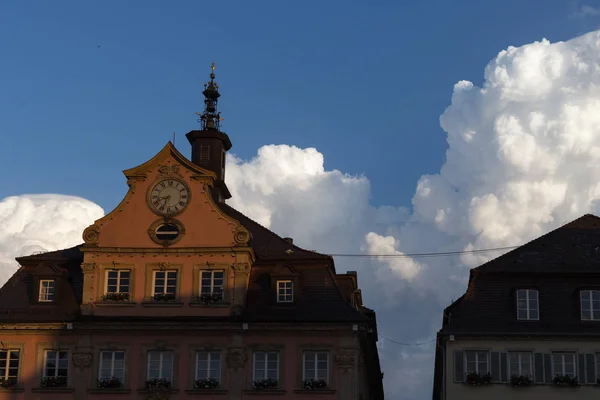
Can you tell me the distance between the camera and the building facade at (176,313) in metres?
78.8

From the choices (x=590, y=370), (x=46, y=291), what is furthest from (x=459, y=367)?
(x=46, y=291)

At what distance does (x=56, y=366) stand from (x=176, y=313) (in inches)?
319

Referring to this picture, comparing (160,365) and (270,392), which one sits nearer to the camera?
(270,392)

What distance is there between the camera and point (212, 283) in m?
80.8

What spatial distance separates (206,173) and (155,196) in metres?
3.56

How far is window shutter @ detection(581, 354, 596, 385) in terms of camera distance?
77.4 meters

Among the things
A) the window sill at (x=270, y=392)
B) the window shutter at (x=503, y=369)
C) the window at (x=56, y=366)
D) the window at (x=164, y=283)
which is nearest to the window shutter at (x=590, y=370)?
the window shutter at (x=503, y=369)

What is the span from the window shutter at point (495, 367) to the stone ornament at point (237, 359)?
14943 mm

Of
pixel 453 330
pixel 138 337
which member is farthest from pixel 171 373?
pixel 453 330

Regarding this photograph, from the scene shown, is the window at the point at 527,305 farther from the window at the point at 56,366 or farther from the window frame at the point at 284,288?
the window at the point at 56,366

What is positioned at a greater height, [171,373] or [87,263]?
[87,263]

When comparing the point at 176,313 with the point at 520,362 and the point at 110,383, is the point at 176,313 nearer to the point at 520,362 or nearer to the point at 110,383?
the point at 110,383

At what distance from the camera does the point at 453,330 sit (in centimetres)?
7862

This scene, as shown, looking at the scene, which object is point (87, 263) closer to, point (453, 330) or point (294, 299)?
point (294, 299)
